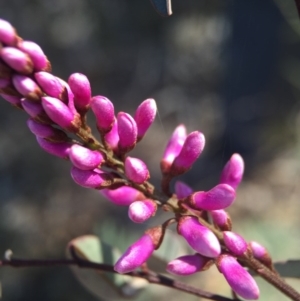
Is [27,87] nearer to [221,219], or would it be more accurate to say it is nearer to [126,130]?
[126,130]

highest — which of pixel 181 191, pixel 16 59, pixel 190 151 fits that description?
pixel 16 59

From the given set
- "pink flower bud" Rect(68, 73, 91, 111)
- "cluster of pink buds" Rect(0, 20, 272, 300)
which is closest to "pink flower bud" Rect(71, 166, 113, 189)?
"cluster of pink buds" Rect(0, 20, 272, 300)

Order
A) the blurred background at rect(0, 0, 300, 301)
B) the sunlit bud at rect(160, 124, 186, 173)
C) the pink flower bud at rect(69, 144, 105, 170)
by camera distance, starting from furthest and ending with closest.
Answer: the blurred background at rect(0, 0, 300, 301), the sunlit bud at rect(160, 124, 186, 173), the pink flower bud at rect(69, 144, 105, 170)

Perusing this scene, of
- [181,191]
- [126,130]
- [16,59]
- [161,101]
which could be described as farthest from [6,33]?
[161,101]

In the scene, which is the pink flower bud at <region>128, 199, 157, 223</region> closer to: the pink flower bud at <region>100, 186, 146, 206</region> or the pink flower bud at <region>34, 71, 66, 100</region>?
the pink flower bud at <region>100, 186, 146, 206</region>

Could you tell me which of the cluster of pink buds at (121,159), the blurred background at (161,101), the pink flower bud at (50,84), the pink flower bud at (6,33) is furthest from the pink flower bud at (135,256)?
the blurred background at (161,101)

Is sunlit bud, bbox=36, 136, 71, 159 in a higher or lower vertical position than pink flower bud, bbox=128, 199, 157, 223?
higher
